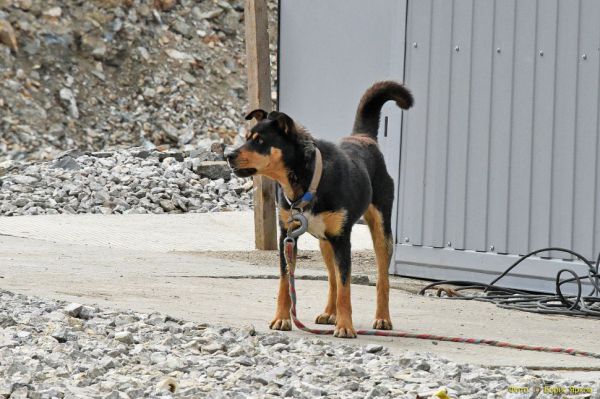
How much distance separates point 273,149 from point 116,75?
71.0ft

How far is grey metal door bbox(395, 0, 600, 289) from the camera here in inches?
353

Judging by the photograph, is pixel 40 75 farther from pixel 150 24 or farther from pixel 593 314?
pixel 593 314

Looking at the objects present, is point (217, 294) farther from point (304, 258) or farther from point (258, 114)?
point (304, 258)

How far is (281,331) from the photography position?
21.3 feet

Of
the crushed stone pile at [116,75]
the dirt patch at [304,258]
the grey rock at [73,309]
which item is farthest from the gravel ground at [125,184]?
the grey rock at [73,309]

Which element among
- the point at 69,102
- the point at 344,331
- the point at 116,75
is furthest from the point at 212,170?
the point at 344,331

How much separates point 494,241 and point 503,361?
3.81 meters

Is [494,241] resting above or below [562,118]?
below

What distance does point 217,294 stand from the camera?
8.12m

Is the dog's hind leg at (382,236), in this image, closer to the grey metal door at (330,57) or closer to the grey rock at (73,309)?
the grey rock at (73,309)

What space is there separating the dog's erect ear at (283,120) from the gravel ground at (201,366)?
114cm

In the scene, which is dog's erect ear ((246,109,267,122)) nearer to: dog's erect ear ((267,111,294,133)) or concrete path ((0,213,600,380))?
dog's erect ear ((267,111,294,133))

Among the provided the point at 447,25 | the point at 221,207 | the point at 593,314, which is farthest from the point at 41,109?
the point at 593,314

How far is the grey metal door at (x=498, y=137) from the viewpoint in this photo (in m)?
8.96
